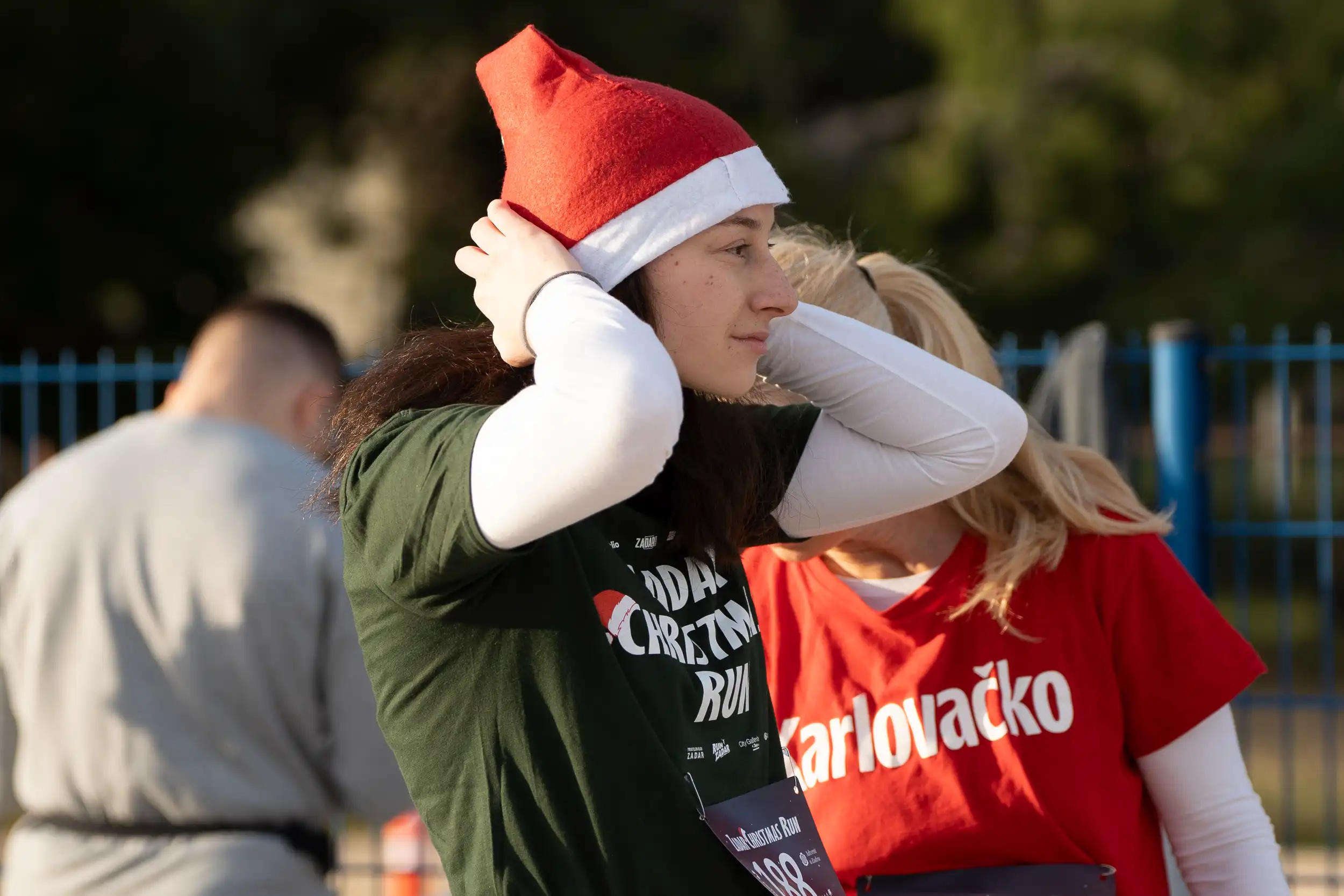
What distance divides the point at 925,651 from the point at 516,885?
792mm

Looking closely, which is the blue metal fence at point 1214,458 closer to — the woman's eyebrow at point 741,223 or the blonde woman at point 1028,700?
the blonde woman at point 1028,700

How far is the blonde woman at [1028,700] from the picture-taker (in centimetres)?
192

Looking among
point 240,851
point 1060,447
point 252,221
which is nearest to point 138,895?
point 240,851

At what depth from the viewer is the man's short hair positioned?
11.3ft

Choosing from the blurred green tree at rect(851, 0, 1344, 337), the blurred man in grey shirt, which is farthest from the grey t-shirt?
the blurred green tree at rect(851, 0, 1344, 337)

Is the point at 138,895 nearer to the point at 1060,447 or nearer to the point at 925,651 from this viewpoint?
the point at 925,651

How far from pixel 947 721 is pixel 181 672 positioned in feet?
5.36

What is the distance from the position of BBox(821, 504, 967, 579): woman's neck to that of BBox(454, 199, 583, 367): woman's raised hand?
2.54 feet

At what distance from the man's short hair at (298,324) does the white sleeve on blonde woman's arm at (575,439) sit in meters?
2.23

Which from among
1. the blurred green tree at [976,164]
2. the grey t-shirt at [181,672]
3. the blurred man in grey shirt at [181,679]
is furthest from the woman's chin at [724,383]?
the blurred green tree at [976,164]

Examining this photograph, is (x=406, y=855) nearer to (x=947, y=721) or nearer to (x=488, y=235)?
(x=947, y=721)

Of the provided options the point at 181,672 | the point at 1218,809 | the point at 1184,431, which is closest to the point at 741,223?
the point at 1218,809

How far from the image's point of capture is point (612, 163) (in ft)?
A: 4.87

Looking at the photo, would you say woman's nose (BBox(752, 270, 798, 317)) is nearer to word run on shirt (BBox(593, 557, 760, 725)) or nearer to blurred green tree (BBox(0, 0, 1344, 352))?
word run on shirt (BBox(593, 557, 760, 725))
